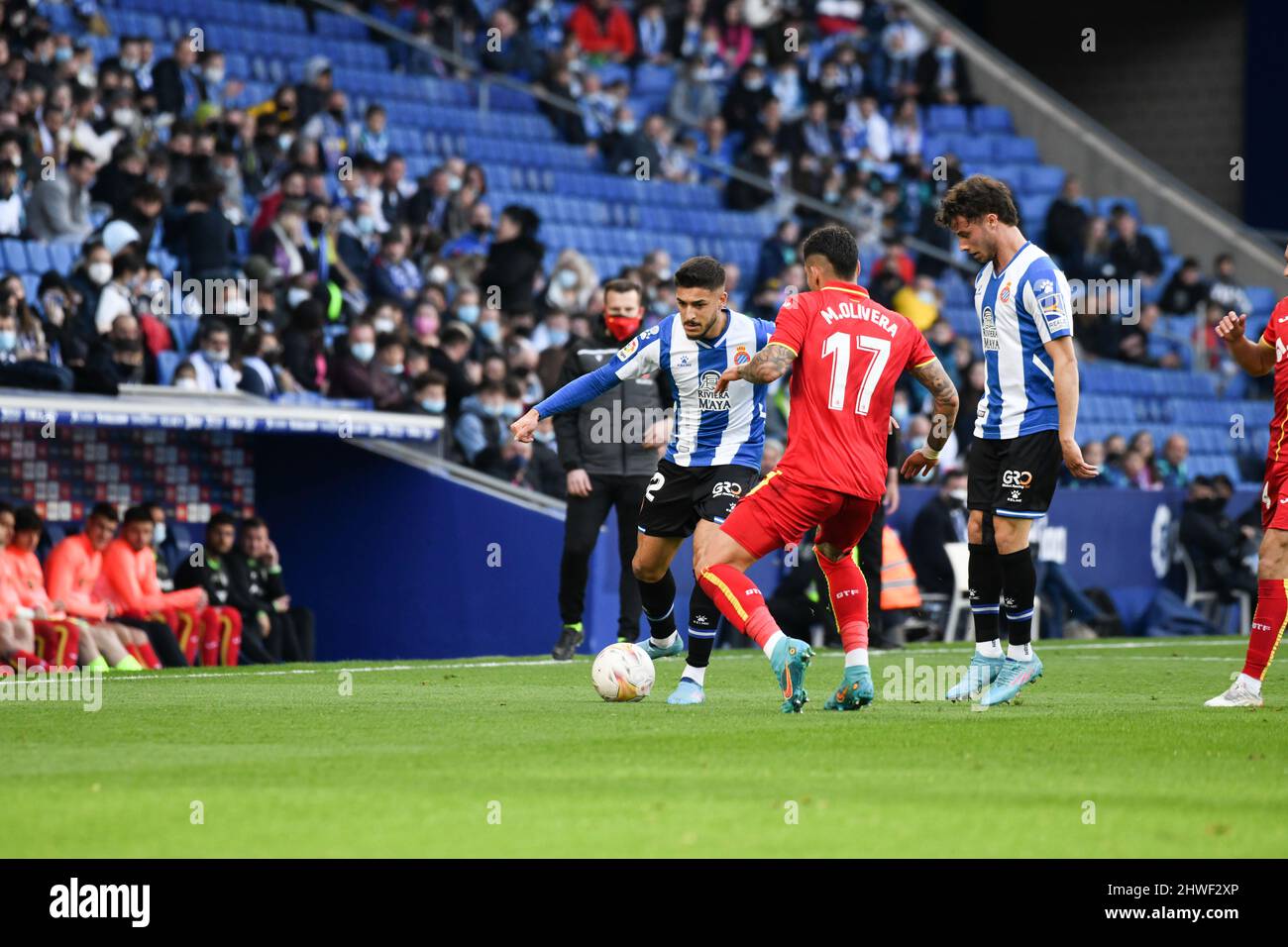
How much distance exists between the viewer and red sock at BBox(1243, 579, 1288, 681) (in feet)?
31.7

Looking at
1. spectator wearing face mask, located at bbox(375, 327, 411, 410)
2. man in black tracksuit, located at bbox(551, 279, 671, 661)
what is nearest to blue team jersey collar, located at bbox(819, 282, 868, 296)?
man in black tracksuit, located at bbox(551, 279, 671, 661)

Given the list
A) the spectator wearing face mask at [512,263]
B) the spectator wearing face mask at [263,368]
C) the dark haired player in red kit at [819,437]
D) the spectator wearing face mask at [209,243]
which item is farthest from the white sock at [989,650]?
the spectator wearing face mask at [512,263]

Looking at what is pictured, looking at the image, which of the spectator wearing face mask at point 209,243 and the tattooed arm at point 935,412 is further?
the spectator wearing face mask at point 209,243

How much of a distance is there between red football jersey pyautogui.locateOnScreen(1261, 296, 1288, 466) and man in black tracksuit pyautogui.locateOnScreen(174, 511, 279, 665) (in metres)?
8.17

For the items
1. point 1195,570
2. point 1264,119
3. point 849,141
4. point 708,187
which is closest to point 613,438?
point 1195,570

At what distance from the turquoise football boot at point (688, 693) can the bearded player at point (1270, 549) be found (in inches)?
95.6

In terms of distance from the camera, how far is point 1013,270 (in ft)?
31.8

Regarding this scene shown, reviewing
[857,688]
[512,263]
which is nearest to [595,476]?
[857,688]

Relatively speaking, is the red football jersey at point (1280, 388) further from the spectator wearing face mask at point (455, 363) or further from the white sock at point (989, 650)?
the spectator wearing face mask at point (455, 363)

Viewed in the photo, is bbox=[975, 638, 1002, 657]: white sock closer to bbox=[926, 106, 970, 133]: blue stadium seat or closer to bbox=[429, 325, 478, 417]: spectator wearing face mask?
bbox=[429, 325, 478, 417]: spectator wearing face mask

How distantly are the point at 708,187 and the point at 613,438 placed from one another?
40.8 ft

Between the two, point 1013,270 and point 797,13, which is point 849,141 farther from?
point 1013,270

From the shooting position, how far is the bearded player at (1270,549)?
9.61 metres

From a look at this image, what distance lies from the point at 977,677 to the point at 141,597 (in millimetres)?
6986
